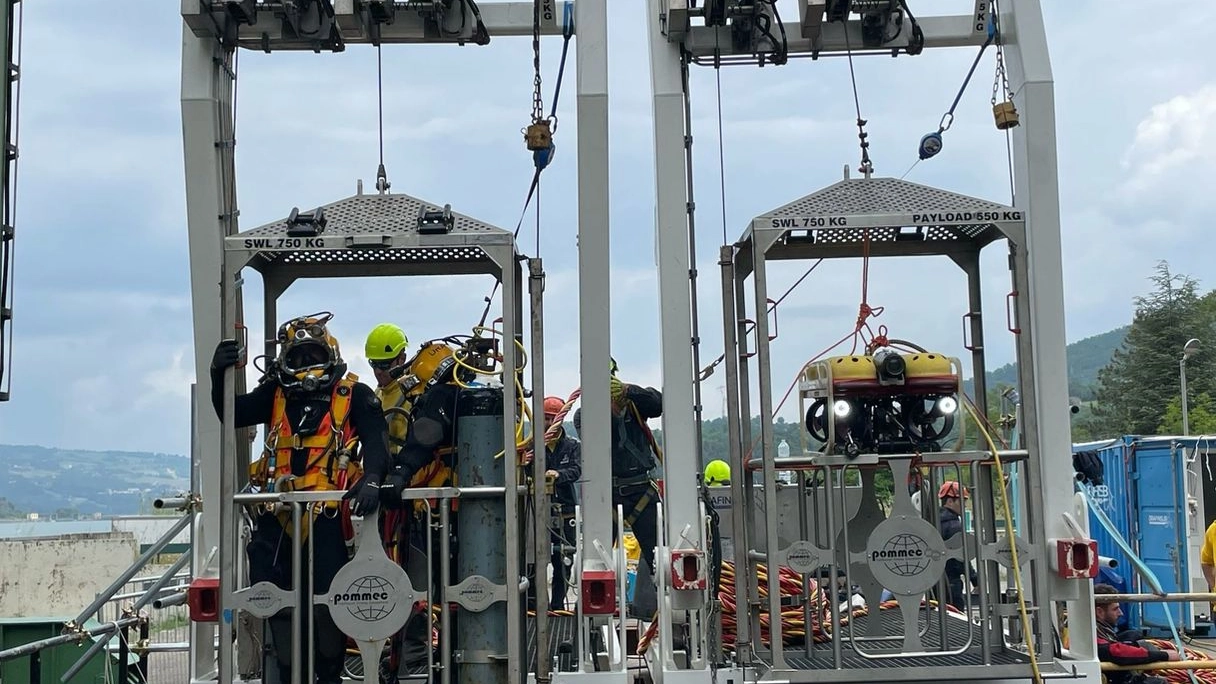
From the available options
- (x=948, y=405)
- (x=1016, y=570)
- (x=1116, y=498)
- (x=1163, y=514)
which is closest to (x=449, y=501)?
(x=948, y=405)

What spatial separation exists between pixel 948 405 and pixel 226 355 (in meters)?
3.81

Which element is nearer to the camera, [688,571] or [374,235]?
[374,235]

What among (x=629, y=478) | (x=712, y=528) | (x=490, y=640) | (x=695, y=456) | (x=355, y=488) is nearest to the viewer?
(x=355, y=488)

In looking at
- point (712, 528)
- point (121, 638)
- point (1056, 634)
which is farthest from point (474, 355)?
point (1056, 634)

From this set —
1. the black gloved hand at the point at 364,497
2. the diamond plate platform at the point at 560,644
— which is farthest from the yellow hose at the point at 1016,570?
the black gloved hand at the point at 364,497

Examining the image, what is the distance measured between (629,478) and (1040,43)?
442 centimetres

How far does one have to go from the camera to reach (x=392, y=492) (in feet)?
20.0

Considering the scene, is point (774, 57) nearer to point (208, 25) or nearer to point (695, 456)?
point (695, 456)

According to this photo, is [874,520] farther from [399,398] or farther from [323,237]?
[323,237]

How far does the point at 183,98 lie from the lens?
7.16 metres

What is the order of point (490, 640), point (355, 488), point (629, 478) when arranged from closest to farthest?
point (355, 488) < point (490, 640) < point (629, 478)

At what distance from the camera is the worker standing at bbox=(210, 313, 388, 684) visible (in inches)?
251

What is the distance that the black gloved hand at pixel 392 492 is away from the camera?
6082 millimetres

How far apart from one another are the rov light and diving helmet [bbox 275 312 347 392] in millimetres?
3256
